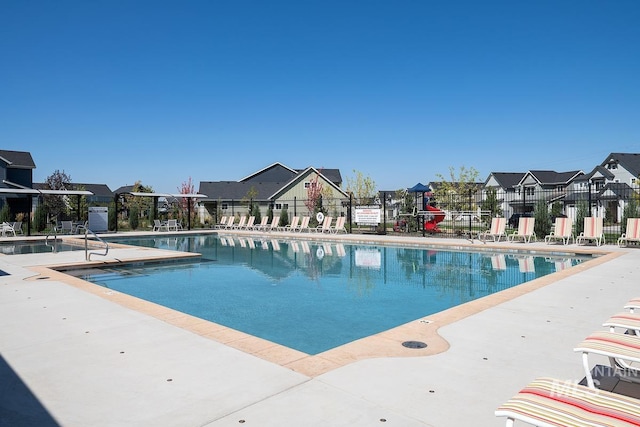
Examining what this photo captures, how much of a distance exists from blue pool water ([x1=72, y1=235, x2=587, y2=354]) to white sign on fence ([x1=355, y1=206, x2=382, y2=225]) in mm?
5921

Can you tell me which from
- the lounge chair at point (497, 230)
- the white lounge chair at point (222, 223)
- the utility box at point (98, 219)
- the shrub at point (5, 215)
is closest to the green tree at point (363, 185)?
the white lounge chair at point (222, 223)

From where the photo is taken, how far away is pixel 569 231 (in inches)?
551

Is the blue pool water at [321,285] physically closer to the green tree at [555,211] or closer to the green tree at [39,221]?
the green tree at [555,211]

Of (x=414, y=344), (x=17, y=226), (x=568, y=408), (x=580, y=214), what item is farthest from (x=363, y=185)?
(x=568, y=408)

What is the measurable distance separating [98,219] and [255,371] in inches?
836

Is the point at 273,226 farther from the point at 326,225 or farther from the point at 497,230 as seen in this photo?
the point at 497,230

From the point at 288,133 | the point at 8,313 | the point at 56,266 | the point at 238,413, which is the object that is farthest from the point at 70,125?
the point at 238,413

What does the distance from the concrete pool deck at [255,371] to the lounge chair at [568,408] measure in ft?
2.38

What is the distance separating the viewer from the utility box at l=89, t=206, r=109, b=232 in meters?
21.2

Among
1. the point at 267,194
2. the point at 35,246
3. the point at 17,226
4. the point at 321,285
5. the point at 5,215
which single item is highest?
the point at 267,194

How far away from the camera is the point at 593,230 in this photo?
44.8ft

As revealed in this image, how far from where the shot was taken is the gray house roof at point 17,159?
105 feet

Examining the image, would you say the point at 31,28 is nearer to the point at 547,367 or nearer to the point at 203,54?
the point at 203,54

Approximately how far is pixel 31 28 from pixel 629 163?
4465cm
